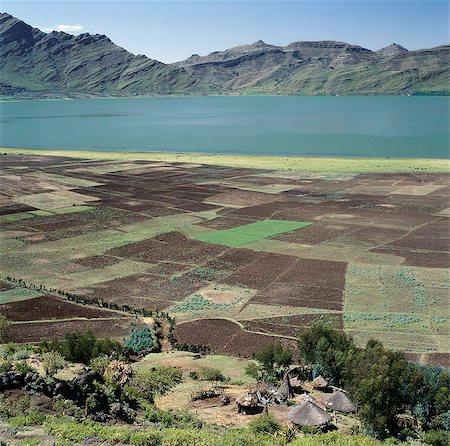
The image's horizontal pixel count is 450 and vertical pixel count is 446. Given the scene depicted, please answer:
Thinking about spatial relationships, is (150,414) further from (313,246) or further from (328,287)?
(313,246)

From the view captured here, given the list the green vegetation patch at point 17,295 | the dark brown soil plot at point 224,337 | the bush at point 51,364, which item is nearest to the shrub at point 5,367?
the bush at point 51,364

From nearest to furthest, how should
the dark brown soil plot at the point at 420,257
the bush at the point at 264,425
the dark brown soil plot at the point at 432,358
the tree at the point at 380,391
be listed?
1. the bush at the point at 264,425
2. the tree at the point at 380,391
3. the dark brown soil plot at the point at 432,358
4. the dark brown soil plot at the point at 420,257

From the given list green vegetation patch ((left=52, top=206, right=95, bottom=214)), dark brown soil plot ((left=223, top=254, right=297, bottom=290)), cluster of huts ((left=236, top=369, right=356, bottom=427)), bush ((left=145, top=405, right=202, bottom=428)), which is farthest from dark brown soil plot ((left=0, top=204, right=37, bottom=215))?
bush ((left=145, top=405, right=202, bottom=428))

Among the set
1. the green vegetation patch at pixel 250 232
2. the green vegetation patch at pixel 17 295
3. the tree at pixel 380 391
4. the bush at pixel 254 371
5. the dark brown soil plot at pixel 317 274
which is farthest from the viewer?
the green vegetation patch at pixel 250 232

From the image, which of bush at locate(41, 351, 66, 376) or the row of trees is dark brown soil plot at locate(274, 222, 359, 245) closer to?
the row of trees

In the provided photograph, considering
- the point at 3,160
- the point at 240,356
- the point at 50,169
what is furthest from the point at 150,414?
the point at 3,160

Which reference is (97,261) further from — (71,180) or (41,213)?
(71,180)

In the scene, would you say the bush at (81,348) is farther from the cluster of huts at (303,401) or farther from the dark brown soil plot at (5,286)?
the dark brown soil plot at (5,286)
